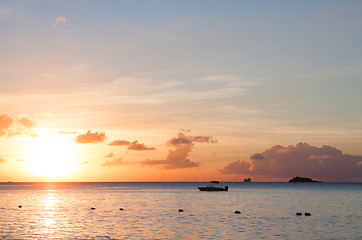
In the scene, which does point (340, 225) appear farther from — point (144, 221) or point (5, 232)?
point (5, 232)

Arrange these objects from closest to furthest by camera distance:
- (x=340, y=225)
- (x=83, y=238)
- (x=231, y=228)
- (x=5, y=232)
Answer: (x=83, y=238), (x=5, y=232), (x=231, y=228), (x=340, y=225)

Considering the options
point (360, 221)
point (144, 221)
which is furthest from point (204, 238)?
point (360, 221)

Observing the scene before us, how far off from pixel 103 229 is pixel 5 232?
1488 cm

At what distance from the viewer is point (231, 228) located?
2763 inches

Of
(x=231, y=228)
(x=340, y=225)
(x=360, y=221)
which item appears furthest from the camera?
(x=360, y=221)

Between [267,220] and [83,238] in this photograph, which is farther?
[267,220]

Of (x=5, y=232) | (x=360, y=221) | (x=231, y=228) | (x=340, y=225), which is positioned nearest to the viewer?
(x=5, y=232)

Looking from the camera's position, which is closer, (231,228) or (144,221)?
(231,228)

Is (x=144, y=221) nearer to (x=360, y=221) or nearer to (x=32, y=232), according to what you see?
(x=32, y=232)

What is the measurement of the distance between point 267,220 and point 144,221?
2387cm

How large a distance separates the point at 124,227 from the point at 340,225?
38.7 meters

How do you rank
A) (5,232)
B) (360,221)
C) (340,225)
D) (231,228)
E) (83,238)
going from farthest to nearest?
(360,221), (340,225), (231,228), (5,232), (83,238)

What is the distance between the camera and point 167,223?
252ft

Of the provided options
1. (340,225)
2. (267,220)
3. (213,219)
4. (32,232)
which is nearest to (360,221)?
(340,225)
